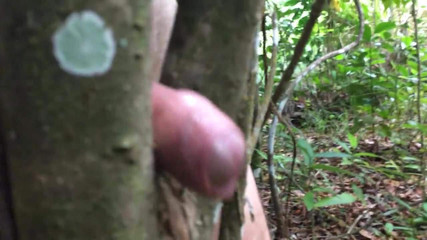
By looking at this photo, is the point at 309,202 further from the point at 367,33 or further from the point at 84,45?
the point at 84,45

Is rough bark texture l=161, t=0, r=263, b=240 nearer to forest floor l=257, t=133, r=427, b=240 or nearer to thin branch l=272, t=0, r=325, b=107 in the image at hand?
thin branch l=272, t=0, r=325, b=107

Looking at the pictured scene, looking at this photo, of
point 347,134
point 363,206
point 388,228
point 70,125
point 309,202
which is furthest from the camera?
point 347,134

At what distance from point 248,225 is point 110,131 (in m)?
0.44

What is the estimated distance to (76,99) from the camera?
403 millimetres

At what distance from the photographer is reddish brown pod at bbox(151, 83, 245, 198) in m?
0.47

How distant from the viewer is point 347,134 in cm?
213

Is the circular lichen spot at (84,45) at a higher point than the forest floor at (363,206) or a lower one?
higher

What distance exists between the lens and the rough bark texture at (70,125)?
1.32 feet

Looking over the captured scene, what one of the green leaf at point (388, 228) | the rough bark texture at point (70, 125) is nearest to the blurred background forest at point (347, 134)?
the green leaf at point (388, 228)

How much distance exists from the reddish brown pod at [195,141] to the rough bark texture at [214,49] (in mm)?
21

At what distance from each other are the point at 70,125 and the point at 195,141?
110 millimetres

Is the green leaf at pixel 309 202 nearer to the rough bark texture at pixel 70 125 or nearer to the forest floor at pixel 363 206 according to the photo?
the forest floor at pixel 363 206

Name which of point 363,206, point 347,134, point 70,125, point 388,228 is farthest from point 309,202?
point 70,125

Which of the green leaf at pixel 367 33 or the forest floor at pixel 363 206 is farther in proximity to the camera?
the green leaf at pixel 367 33
